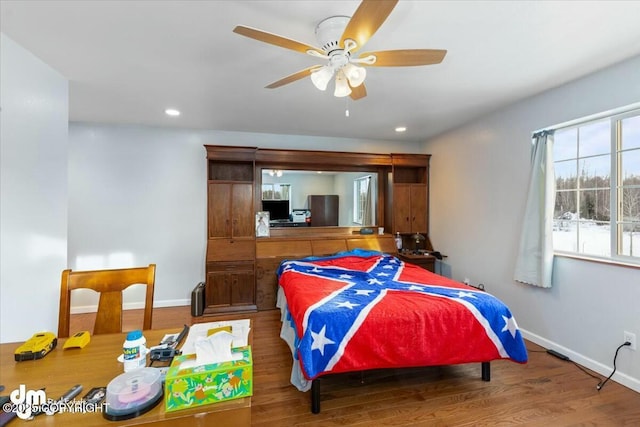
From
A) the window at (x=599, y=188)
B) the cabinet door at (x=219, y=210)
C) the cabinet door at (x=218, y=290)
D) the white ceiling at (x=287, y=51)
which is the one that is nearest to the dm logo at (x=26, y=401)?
the white ceiling at (x=287, y=51)

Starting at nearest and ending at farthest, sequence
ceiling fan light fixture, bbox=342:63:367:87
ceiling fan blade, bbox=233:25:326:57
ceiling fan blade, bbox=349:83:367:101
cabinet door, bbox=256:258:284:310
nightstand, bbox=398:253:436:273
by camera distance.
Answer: ceiling fan blade, bbox=233:25:326:57, ceiling fan light fixture, bbox=342:63:367:87, ceiling fan blade, bbox=349:83:367:101, cabinet door, bbox=256:258:284:310, nightstand, bbox=398:253:436:273

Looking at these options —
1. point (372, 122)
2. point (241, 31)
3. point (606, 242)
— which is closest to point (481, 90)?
point (372, 122)

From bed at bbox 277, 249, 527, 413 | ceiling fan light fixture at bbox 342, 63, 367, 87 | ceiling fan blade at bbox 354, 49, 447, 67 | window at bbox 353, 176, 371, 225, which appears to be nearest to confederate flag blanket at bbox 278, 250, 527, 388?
bed at bbox 277, 249, 527, 413

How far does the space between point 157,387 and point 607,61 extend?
3.45 metres

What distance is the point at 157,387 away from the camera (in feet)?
2.73

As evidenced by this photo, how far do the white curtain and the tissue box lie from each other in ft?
9.82

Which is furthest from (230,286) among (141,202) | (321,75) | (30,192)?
(321,75)

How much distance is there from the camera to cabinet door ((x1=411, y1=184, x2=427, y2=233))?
4572 millimetres

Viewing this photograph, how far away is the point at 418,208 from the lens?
4594 millimetres

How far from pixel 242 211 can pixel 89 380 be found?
3.09 meters

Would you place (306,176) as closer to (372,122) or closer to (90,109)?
(372,122)

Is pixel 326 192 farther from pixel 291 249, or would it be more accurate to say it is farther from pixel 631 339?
pixel 631 339

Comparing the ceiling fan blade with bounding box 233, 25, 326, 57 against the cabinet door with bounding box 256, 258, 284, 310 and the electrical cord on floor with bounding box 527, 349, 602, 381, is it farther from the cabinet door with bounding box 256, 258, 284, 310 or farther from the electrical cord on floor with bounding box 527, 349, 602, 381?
the electrical cord on floor with bounding box 527, 349, 602, 381

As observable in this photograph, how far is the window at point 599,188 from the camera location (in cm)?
222
